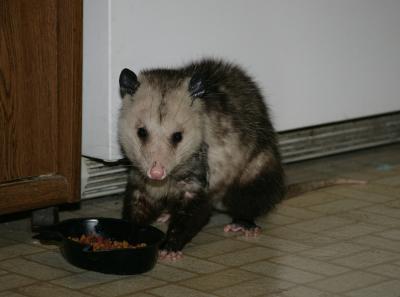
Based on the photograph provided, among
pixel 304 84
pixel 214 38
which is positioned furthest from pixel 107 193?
pixel 304 84

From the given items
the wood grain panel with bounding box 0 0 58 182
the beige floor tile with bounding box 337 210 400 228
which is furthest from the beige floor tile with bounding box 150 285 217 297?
the beige floor tile with bounding box 337 210 400 228

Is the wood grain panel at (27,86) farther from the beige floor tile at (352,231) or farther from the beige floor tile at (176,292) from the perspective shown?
the beige floor tile at (352,231)

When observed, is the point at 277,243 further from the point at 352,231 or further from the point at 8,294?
the point at 8,294

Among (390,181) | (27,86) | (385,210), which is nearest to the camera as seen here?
(27,86)

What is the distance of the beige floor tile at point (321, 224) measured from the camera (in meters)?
3.71

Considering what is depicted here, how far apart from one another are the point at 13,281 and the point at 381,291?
119cm

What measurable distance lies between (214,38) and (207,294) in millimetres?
1385

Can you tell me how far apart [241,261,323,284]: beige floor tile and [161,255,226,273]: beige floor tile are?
0.10 metres

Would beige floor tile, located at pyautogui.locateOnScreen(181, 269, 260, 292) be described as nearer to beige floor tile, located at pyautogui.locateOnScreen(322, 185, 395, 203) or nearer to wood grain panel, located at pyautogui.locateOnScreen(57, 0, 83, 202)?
wood grain panel, located at pyautogui.locateOnScreen(57, 0, 83, 202)

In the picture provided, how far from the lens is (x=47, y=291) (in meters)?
2.90

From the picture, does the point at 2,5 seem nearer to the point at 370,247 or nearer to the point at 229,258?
the point at 229,258

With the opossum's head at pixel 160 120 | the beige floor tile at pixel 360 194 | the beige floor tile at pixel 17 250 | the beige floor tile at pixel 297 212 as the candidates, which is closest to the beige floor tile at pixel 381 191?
the beige floor tile at pixel 360 194

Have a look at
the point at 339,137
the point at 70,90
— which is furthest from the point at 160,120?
the point at 339,137

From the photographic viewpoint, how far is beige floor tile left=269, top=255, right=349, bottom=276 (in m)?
3.19
